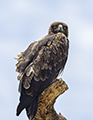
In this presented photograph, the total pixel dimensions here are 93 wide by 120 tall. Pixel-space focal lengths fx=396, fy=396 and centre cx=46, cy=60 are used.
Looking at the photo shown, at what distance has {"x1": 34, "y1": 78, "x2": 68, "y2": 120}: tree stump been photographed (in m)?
11.0

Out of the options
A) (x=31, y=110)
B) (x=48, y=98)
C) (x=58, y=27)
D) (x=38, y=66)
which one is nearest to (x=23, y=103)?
(x=31, y=110)

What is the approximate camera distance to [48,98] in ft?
36.2

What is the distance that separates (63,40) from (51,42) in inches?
17.8

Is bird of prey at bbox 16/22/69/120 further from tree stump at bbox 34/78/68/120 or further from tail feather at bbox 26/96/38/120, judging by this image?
tree stump at bbox 34/78/68/120

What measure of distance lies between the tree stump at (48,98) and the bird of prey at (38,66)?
188 mm

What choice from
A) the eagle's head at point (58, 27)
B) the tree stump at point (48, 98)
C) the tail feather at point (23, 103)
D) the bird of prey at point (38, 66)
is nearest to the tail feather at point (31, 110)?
the bird of prey at point (38, 66)

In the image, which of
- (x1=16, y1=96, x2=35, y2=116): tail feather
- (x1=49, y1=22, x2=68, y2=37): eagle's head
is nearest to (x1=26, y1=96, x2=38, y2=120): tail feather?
(x1=16, y1=96, x2=35, y2=116): tail feather

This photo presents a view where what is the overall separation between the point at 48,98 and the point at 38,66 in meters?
0.94

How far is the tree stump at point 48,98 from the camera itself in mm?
11039

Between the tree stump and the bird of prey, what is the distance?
19 cm

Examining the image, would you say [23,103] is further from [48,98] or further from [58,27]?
[58,27]

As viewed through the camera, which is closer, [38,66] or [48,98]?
[38,66]

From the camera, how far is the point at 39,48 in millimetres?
11344

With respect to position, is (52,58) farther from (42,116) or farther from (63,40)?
(42,116)
